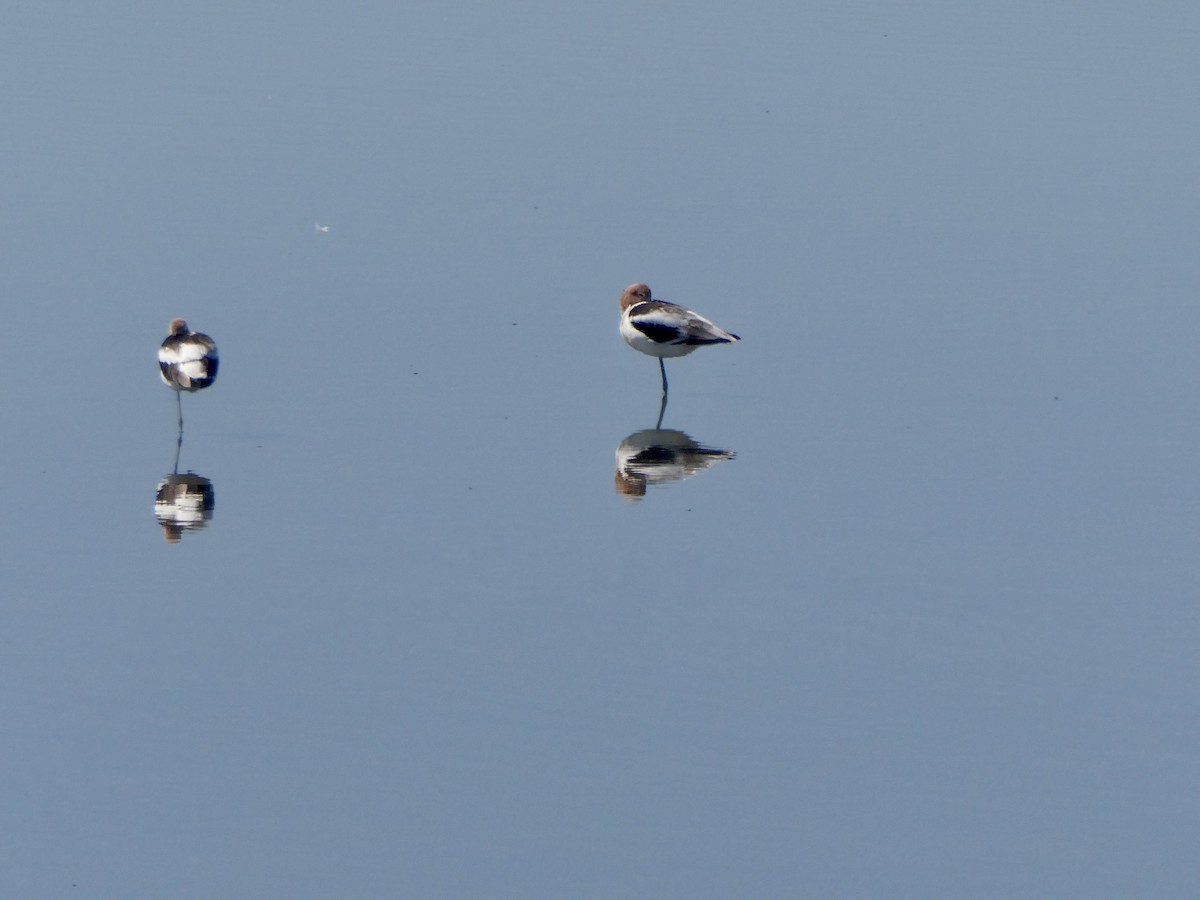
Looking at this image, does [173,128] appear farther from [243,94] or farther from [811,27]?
[811,27]

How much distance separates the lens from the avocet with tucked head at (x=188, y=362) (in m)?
11.4

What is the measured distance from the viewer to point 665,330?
41.8 ft

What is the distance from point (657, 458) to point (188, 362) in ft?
9.09

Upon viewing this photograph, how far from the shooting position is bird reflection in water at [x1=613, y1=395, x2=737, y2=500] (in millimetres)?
11047

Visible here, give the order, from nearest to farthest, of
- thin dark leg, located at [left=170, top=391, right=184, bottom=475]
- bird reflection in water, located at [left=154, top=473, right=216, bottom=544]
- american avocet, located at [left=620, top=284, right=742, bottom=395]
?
bird reflection in water, located at [left=154, top=473, right=216, bottom=544], thin dark leg, located at [left=170, top=391, right=184, bottom=475], american avocet, located at [left=620, top=284, right=742, bottom=395]

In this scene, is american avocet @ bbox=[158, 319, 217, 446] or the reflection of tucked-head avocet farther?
american avocet @ bbox=[158, 319, 217, 446]

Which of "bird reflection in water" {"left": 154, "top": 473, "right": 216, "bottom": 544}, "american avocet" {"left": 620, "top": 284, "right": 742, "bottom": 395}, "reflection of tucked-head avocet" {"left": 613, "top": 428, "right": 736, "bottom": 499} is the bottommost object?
"bird reflection in water" {"left": 154, "top": 473, "right": 216, "bottom": 544}

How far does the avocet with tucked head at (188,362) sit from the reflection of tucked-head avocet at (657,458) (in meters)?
2.42

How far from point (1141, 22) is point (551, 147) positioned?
8.89 metres

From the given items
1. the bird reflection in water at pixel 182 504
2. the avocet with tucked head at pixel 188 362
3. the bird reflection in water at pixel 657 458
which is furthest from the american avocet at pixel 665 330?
the bird reflection in water at pixel 182 504

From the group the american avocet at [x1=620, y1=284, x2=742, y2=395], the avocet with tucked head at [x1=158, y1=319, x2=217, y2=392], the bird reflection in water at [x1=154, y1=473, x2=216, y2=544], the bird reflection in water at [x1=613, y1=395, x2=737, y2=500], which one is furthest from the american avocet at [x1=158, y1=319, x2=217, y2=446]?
the american avocet at [x1=620, y1=284, x2=742, y2=395]

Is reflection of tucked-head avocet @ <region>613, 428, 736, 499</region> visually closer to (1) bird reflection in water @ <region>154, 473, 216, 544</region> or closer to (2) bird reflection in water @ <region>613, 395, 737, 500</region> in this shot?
(2) bird reflection in water @ <region>613, 395, 737, 500</region>

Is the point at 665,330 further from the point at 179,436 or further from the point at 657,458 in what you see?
the point at 179,436

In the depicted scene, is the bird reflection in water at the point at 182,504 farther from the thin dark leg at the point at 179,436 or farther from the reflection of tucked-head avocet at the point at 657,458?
the reflection of tucked-head avocet at the point at 657,458
